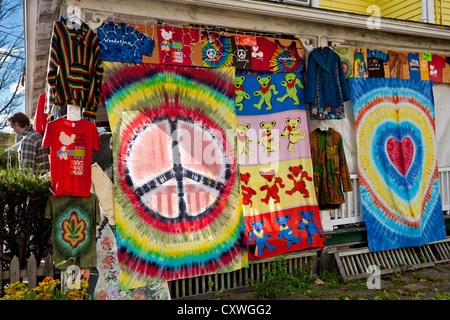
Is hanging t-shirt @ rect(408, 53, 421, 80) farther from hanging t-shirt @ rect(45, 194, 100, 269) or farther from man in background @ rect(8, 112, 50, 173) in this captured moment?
man in background @ rect(8, 112, 50, 173)

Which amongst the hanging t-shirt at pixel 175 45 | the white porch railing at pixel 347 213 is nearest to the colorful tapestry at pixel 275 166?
the white porch railing at pixel 347 213

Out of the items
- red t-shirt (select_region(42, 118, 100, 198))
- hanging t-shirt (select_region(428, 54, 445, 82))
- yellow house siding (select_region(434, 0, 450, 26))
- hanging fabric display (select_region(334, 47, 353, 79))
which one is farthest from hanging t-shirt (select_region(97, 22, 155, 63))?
yellow house siding (select_region(434, 0, 450, 26))

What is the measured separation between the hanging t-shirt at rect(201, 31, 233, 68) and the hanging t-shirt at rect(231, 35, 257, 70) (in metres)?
0.08

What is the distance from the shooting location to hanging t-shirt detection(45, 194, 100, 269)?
4223 mm

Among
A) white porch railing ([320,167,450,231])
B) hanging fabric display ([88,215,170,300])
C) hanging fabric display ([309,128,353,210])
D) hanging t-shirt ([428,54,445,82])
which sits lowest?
hanging fabric display ([88,215,170,300])

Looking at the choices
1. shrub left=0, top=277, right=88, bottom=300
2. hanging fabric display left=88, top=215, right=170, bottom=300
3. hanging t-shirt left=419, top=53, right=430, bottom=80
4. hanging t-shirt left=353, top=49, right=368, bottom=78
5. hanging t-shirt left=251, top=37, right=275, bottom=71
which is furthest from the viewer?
hanging t-shirt left=419, top=53, right=430, bottom=80

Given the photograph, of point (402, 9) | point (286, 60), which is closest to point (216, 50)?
point (286, 60)

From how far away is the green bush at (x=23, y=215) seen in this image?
4246 mm

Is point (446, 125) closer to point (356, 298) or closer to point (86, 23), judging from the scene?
point (356, 298)

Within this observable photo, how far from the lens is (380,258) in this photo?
619 centimetres

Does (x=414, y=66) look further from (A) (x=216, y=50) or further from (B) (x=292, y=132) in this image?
(A) (x=216, y=50)

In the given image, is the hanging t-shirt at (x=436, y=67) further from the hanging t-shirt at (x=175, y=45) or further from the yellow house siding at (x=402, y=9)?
the hanging t-shirt at (x=175, y=45)

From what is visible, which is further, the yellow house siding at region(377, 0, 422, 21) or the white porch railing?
the yellow house siding at region(377, 0, 422, 21)

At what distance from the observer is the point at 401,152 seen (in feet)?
21.2
